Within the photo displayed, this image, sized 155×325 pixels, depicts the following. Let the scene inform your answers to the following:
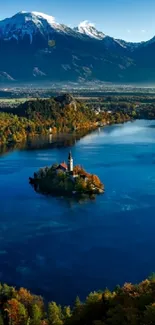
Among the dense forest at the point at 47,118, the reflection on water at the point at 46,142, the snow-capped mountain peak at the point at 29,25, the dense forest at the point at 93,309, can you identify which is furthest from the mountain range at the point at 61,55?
the dense forest at the point at 93,309

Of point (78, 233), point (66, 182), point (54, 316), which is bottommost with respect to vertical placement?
point (78, 233)

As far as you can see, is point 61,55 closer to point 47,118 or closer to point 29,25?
point 29,25

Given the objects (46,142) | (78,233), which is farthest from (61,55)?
(78,233)

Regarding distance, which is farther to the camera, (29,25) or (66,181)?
(29,25)

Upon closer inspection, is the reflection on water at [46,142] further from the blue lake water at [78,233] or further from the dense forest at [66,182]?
the dense forest at [66,182]

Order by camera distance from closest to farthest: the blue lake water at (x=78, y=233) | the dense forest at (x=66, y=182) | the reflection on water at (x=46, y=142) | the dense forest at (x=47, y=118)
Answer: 1. the blue lake water at (x=78, y=233)
2. the dense forest at (x=66, y=182)
3. the reflection on water at (x=46, y=142)
4. the dense forest at (x=47, y=118)

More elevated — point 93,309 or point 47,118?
point 47,118
